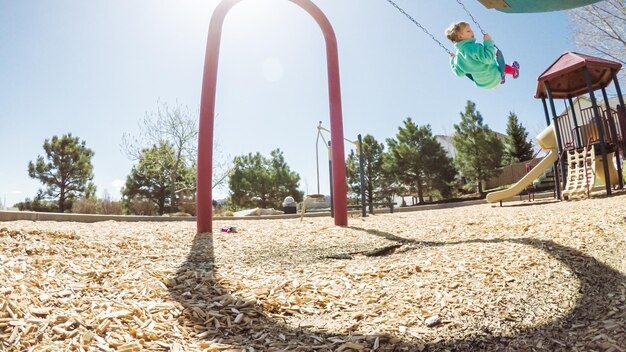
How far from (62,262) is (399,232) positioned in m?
3.80

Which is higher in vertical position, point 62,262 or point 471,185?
point 471,185

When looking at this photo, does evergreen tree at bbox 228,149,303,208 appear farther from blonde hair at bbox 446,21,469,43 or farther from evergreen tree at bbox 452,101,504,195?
blonde hair at bbox 446,21,469,43

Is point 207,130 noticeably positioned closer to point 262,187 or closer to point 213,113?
point 213,113

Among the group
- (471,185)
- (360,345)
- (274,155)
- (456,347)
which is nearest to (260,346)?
(360,345)

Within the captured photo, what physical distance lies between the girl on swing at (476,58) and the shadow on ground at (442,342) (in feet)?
8.47

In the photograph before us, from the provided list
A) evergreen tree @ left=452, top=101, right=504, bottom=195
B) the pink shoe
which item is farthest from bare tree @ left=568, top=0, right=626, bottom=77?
the pink shoe

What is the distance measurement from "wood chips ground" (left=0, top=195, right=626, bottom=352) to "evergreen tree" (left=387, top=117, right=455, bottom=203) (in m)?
20.5

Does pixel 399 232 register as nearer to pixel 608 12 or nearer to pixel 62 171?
pixel 608 12

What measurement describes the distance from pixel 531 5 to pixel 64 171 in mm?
25362

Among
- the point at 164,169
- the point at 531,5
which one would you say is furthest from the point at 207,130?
the point at 164,169

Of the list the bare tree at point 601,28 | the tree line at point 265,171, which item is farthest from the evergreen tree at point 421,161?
the bare tree at point 601,28

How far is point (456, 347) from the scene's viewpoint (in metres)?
1.94

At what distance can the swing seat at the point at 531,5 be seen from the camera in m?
2.81

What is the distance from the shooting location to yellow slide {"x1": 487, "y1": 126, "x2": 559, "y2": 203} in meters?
10.3
